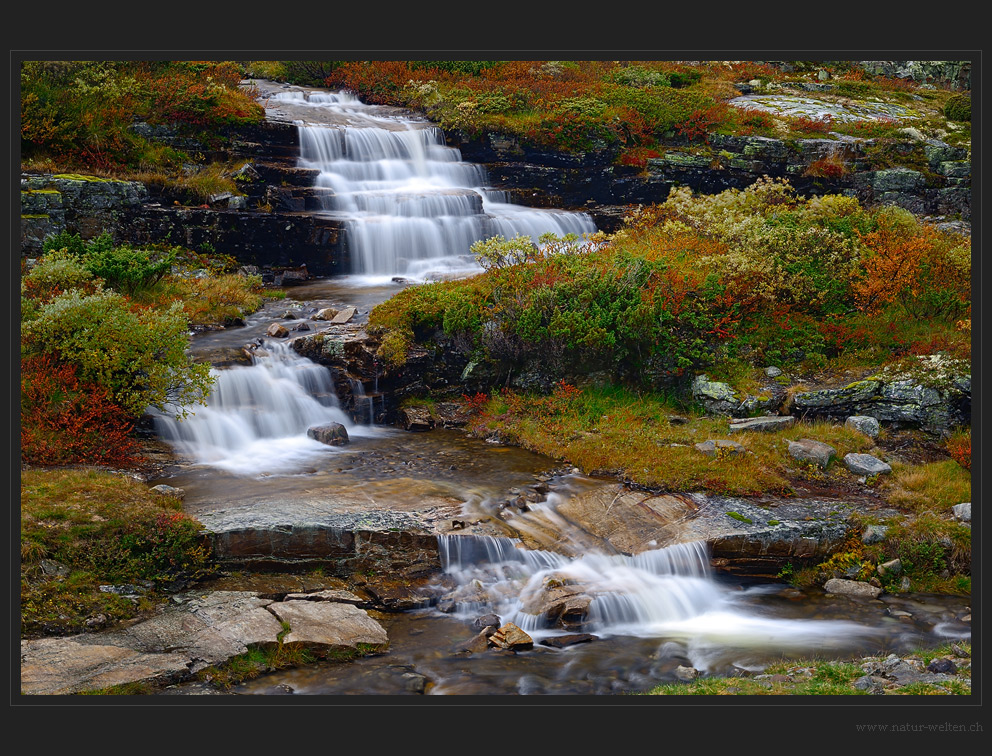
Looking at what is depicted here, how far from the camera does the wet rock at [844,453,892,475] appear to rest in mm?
10539

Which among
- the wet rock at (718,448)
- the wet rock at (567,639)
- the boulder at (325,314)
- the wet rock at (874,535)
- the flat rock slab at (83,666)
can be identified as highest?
the boulder at (325,314)

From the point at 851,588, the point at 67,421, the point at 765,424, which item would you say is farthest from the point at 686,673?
the point at 67,421

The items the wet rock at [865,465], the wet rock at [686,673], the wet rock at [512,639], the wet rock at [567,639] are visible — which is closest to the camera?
the wet rock at [686,673]

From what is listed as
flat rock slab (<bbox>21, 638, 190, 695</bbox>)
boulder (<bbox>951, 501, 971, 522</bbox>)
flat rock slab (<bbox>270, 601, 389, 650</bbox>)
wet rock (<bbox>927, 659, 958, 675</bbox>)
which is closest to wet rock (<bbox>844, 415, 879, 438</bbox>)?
boulder (<bbox>951, 501, 971, 522</bbox>)

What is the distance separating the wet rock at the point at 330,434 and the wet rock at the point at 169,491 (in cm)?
283

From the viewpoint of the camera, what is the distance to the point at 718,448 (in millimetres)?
10945

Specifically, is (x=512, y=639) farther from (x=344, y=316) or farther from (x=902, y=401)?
(x=344, y=316)

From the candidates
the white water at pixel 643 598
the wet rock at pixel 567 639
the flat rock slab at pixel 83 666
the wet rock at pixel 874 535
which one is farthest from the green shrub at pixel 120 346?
the wet rock at pixel 874 535

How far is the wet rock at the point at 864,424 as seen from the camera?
→ 11.3 meters

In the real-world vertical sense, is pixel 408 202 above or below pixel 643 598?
above

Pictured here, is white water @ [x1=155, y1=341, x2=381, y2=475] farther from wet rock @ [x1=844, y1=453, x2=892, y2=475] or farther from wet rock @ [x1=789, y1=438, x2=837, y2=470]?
wet rock @ [x1=844, y1=453, x2=892, y2=475]

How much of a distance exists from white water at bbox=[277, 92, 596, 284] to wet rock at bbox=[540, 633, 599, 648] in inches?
436

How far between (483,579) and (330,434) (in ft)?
14.8

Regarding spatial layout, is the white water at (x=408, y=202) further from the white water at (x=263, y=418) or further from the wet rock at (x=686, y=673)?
the wet rock at (x=686, y=673)
